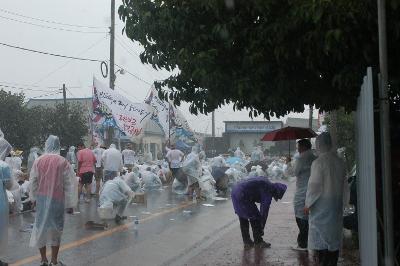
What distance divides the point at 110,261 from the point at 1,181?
1.97 metres

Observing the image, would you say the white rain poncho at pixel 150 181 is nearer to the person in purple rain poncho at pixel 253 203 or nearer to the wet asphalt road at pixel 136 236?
the wet asphalt road at pixel 136 236

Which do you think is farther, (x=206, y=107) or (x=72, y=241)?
(x=72, y=241)

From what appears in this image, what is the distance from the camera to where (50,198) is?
25.1 feet

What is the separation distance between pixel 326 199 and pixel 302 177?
1809 millimetres

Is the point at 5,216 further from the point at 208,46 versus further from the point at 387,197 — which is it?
the point at 387,197

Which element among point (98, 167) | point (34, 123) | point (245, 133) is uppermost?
point (245, 133)

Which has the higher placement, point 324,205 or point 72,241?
point 324,205

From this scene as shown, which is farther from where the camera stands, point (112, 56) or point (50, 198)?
point (112, 56)

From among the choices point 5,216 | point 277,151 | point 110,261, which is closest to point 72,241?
point 110,261

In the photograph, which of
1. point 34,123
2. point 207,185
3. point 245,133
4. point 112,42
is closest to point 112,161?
point 207,185

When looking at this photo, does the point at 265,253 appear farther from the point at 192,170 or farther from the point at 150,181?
the point at 150,181

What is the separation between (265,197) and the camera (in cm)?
955

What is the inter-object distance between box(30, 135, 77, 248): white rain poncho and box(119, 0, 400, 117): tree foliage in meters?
1.81

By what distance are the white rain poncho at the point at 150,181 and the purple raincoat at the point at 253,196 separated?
12.3m
